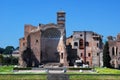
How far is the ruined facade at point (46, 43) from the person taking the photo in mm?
86875

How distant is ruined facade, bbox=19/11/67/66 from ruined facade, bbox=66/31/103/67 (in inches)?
237

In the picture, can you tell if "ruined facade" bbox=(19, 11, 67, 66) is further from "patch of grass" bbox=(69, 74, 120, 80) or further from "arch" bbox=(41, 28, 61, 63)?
"patch of grass" bbox=(69, 74, 120, 80)

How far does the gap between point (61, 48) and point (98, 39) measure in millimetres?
10314

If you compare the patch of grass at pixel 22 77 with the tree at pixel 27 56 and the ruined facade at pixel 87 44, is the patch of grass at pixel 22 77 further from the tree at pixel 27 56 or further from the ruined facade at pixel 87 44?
the ruined facade at pixel 87 44

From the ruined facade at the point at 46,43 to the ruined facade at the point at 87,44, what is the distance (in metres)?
6.01

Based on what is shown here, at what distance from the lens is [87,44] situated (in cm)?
9394

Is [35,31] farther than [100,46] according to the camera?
No

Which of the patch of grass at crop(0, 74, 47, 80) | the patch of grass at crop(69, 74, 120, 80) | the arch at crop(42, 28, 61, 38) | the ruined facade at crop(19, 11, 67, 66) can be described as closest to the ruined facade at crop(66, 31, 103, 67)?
the ruined facade at crop(19, 11, 67, 66)

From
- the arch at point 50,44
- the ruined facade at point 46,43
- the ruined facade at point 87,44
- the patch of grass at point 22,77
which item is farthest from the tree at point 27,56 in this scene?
the patch of grass at point 22,77

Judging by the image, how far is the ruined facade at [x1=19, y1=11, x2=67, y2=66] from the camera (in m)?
86.9

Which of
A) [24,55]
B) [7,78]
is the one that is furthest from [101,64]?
[7,78]

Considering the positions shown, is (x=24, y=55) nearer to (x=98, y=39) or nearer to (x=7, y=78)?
(x=98, y=39)

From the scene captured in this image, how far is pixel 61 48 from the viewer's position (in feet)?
Answer: 286

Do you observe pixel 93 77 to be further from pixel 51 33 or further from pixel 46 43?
pixel 46 43
